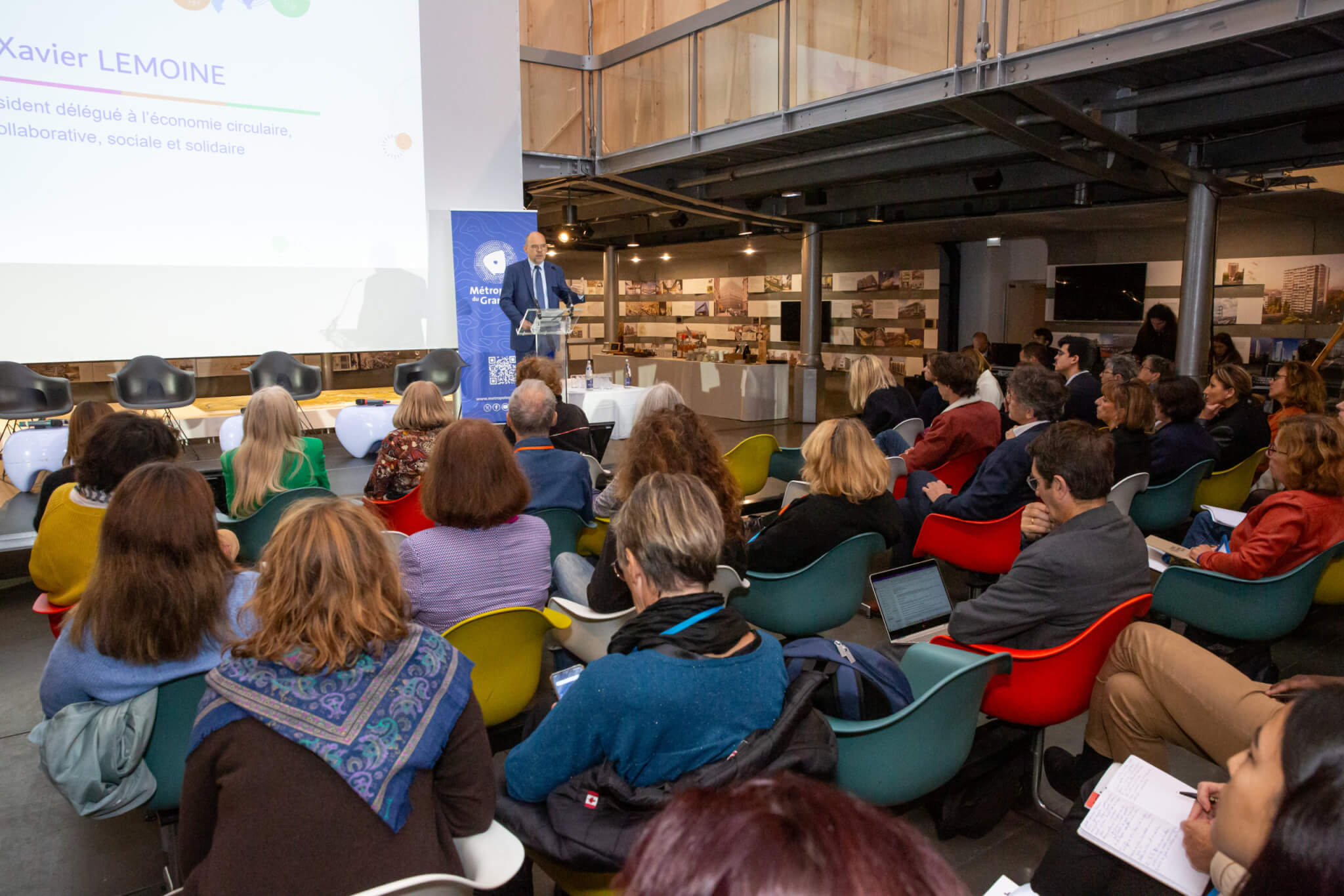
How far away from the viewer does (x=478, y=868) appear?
1544 millimetres

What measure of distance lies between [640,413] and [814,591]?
1.23 m

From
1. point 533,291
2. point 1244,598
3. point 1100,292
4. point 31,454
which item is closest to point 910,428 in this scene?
point 1244,598

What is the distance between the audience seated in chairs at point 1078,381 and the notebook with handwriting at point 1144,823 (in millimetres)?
4596

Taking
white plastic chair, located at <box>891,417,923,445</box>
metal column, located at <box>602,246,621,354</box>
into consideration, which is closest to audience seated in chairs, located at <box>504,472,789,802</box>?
white plastic chair, located at <box>891,417,923,445</box>

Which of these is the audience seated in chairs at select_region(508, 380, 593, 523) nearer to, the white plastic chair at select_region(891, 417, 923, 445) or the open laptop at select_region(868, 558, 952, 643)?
the open laptop at select_region(868, 558, 952, 643)

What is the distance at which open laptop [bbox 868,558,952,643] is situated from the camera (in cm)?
270

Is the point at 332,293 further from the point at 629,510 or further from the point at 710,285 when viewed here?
the point at 710,285

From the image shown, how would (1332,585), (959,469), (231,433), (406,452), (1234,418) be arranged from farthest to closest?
(231,433), (1234,418), (959,469), (406,452), (1332,585)

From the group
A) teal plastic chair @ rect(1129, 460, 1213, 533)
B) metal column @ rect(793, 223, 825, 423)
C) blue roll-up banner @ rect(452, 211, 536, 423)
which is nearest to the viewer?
teal plastic chair @ rect(1129, 460, 1213, 533)

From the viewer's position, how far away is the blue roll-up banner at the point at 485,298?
8.26m

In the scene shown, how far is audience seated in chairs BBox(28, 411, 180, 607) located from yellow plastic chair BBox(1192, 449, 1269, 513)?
510 cm

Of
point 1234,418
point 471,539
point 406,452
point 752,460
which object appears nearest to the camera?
point 471,539

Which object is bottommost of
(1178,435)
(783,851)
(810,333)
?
(1178,435)

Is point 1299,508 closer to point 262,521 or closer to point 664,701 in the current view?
point 664,701
